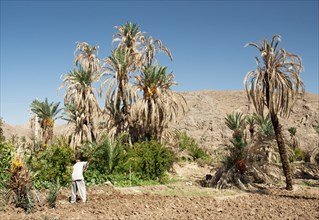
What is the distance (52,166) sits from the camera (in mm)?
11852

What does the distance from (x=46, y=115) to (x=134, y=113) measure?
6.07 metres

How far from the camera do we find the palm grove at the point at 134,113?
1271 cm

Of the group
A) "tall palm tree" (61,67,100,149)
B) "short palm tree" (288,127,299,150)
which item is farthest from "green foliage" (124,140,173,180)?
"short palm tree" (288,127,299,150)

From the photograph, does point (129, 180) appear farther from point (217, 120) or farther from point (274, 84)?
point (217, 120)

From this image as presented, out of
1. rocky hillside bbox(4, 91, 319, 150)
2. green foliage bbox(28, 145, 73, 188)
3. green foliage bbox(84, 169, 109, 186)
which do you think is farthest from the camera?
rocky hillside bbox(4, 91, 319, 150)

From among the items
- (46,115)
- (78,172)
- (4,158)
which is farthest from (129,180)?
(46,115)

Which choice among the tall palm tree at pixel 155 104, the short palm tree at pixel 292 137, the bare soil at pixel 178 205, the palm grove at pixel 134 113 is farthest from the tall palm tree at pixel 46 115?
the short palm tree at pixel 292 137

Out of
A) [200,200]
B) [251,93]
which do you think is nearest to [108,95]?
[251,93]

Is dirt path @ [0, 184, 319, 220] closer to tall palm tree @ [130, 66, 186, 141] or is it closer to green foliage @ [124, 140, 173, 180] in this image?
green foliage @ [124, 140, 173, 180]

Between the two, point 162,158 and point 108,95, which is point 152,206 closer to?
point 162,158

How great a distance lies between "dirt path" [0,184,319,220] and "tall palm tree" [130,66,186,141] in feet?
20.5

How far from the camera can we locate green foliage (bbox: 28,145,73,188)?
11.4 meters

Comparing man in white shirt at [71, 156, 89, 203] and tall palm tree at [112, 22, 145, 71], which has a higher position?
tall palm tree at [112, 22, 145, 71]

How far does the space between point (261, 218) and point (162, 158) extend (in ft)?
22.4
